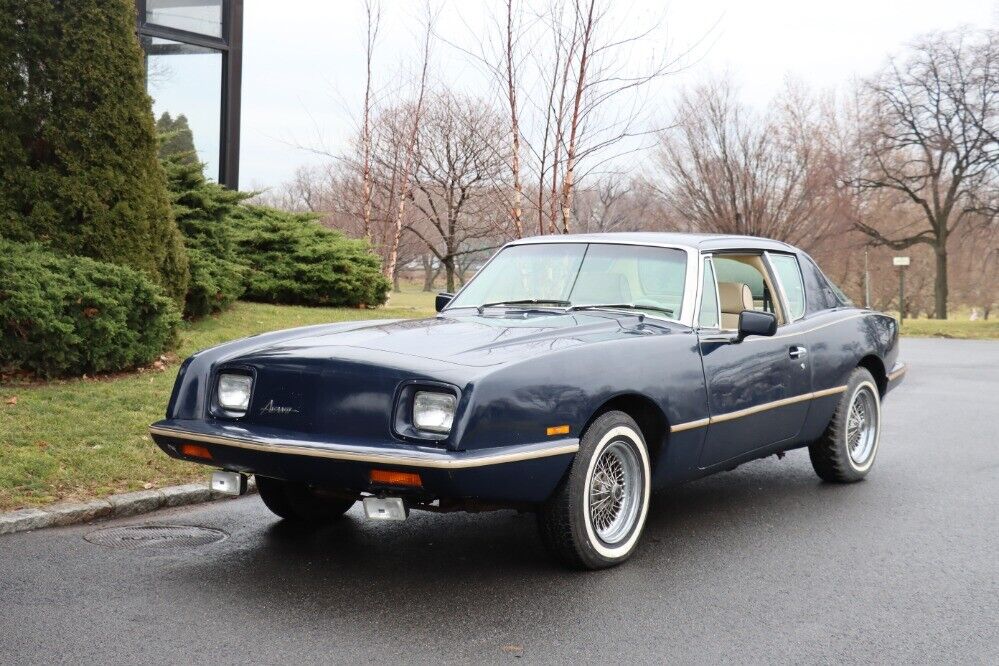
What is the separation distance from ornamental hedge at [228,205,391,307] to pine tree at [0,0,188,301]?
6.69 m

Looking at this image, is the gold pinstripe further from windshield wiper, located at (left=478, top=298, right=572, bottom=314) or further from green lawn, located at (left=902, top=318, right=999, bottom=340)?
green lawn, located at (left=902, top=318, right=999, bottom=340)

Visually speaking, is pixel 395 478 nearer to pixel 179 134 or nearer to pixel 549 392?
pixel 549 392

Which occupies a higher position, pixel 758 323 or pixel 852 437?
pixel 758 323

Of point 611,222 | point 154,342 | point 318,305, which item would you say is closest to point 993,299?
point 611,222

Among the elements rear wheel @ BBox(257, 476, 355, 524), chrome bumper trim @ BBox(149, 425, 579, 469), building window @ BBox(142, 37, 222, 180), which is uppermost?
building window @ BBox(142, 37, 222, 180)

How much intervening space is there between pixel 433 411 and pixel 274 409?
2.57 ft

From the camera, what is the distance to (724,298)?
640 centimetres

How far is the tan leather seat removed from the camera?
20.9ft

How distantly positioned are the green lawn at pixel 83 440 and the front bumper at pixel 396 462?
2052 millimetres

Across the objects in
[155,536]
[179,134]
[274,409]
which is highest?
[179,134]

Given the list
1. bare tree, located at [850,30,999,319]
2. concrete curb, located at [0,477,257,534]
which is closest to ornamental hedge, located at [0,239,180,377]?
concrete curb, located at [0,477,257,534]

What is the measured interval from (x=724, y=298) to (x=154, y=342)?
5479 mm

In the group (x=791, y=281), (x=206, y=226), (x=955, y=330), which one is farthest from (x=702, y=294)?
(x=955, y=330)

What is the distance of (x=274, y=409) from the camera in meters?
4.57
